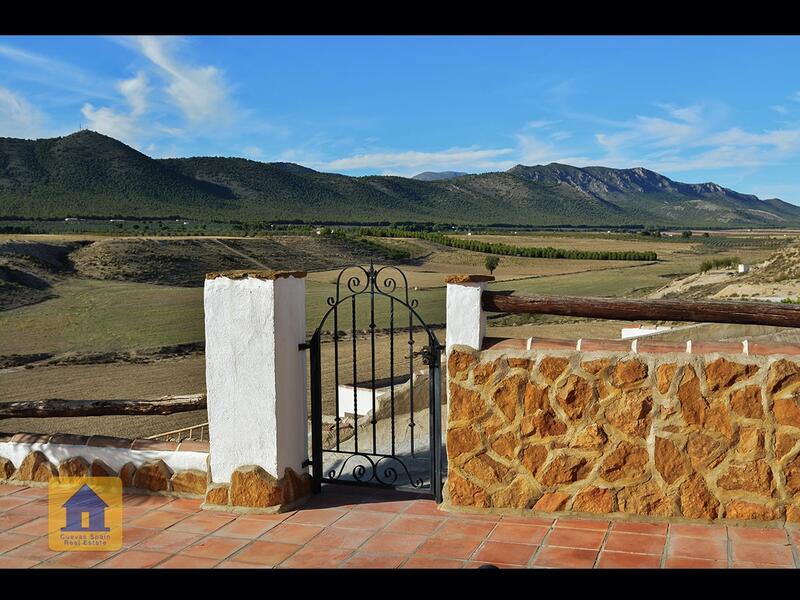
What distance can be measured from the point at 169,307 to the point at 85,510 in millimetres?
30384

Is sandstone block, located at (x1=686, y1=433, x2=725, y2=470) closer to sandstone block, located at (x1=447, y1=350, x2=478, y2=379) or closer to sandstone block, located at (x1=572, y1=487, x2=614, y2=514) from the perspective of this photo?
sandstone block, located at (x1=572, y1=487, x2=614, y2=514)

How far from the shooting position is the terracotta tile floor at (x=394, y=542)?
3990 mm

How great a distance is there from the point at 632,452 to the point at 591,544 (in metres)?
0.61

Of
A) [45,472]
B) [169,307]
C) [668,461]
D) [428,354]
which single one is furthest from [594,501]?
[169,307]

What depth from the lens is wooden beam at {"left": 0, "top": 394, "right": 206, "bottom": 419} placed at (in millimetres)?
5508

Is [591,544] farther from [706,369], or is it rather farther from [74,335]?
[74,335]

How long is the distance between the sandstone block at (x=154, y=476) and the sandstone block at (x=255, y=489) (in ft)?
1.98

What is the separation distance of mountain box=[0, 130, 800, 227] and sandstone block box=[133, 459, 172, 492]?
7054 centimetres

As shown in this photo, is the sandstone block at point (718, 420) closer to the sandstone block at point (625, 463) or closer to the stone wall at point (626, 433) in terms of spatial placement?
the stone wall at point (626, 433)

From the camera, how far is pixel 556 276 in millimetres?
49312

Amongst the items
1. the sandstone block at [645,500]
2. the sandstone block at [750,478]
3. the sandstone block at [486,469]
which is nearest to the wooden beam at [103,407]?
the sandstone block at [486,469]
